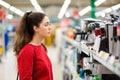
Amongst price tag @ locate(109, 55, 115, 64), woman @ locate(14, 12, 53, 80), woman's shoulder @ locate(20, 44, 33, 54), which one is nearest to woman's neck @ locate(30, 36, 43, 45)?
woman @ locate(14, 12, 53, 80)

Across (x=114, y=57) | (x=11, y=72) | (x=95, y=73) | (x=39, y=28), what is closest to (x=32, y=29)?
(x=39, y=28)

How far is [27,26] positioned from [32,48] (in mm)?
297

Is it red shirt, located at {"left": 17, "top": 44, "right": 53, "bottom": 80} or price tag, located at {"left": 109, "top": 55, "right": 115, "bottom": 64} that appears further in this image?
red shirt, located at {"left": 17, "top": 44, "right": 53, "bottom": 80}

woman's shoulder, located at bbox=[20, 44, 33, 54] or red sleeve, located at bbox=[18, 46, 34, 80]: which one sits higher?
woman's shoulder, located at bbox=[20, 44, 33, 54]

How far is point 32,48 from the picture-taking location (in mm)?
2994

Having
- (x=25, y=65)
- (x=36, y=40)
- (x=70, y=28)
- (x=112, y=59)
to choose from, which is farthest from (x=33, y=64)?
(x=70, y=28)

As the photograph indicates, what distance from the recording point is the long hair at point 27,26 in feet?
10.2

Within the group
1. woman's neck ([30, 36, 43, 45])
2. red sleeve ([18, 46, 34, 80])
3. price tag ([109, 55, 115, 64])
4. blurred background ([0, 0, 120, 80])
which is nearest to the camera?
price tag ([109, 55, 115, 64])

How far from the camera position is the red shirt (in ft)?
9.53

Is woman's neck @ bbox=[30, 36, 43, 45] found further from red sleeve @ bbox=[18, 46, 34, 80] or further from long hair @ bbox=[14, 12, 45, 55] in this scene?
red sleeve @ bbox=[18, 46, 34, 80]

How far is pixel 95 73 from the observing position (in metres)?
3.10

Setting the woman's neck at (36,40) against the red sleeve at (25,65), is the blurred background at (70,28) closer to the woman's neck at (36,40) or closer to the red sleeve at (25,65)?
the woman's neck at (36,40)

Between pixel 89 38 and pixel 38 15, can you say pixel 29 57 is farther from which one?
pixel 89 38

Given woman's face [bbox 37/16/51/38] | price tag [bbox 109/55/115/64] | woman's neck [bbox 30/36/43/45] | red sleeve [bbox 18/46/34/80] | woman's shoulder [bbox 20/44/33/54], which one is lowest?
red sleeve [bbox 18/46/34/80]
